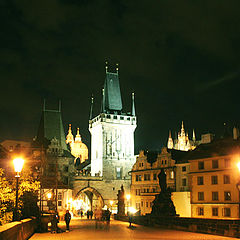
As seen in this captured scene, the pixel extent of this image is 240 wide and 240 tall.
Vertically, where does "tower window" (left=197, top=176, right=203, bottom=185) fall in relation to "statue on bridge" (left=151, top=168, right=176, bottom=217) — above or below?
above

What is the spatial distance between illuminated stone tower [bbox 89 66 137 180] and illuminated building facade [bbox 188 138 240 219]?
34017 millimetres

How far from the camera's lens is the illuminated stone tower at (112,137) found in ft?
268

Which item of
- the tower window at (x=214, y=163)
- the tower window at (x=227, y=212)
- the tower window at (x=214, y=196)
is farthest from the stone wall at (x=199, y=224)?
the tower window at (x=214, y=163)

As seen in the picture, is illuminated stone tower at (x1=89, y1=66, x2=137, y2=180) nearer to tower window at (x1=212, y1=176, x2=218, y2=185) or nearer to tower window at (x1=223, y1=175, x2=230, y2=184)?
tower window at (x1=212, y1=176, x2=218, y2=185)

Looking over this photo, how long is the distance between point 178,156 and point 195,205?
14817 millimetres

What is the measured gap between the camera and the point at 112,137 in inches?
3302

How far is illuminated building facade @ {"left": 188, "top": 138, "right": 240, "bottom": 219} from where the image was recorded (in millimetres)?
43062

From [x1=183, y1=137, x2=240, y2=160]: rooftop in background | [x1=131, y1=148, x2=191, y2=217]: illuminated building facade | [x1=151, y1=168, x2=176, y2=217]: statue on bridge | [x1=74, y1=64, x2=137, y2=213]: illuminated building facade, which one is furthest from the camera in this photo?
[x1=74, y1=64, x2=137, y2=213]: illuminated building facade

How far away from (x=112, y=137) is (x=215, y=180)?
40.7 metres

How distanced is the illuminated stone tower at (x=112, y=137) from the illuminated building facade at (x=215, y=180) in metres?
34.0

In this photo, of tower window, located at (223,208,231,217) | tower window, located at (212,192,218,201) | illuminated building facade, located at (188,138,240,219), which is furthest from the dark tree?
tower window, located at (212,192,218,201)

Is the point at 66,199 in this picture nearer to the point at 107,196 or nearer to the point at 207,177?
the point at 107,196

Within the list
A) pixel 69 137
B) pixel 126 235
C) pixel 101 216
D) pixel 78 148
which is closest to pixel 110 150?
pixel 101 216

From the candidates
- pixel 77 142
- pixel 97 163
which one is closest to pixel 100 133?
pixel 97 163
